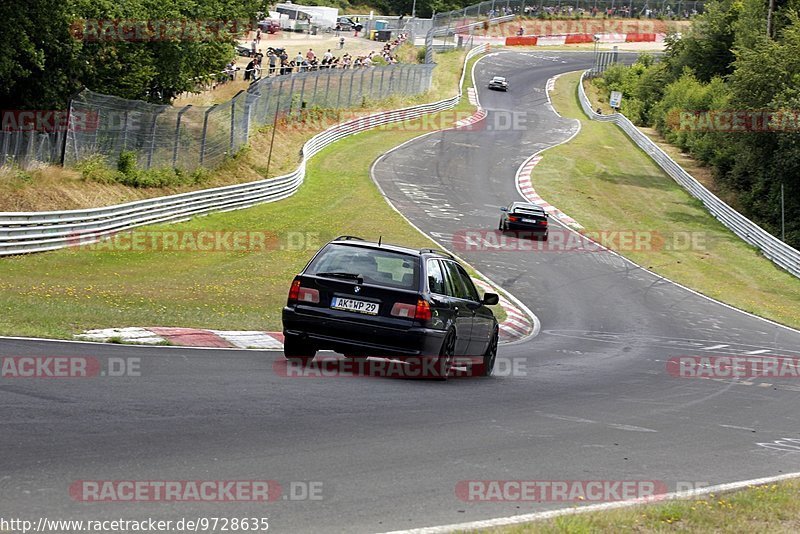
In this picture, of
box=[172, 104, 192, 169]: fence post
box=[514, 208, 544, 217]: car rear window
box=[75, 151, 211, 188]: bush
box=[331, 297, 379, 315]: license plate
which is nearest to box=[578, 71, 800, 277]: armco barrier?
box=[514, 208, 544, 217]: car rear window

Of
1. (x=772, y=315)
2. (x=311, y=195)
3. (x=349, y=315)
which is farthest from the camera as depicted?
(x=311, y=195)

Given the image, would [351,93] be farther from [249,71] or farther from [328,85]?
[249,71]

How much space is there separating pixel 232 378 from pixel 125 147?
2171 centimetres

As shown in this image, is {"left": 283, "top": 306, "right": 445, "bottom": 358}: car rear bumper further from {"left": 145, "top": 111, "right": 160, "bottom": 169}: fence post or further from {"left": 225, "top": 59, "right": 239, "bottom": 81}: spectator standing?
{"left": 225, "top": 59, "right": 239, "bottom": 81}: spectator standing

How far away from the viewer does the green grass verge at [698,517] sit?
6.63m

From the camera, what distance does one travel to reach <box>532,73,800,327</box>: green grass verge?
3291 centimetres

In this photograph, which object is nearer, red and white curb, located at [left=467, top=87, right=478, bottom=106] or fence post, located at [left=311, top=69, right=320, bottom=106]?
fence post, located at [left=311, top=69, right=320, bottom=106]

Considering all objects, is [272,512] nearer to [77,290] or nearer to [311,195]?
[77,290]

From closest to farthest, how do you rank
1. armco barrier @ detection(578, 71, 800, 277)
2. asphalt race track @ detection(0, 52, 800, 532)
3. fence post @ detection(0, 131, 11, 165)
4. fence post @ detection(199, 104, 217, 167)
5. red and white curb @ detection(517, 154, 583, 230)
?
1. asphalt race track @ detection(0, 52, 800, 532)
2. fence post @ detection(0, 131, 11, 165)
3. fence post @ detection(199, 104, 217, 167)
4. armco barrier @ detection(578, 71, 800, 277)
5. red and white curb @ detection(517, 154, 583, 230)

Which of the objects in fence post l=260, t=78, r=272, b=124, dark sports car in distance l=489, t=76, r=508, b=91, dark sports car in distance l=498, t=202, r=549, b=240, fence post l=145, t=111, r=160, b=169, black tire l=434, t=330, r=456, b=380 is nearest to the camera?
black tire l=434, t=330, r=456, b=380

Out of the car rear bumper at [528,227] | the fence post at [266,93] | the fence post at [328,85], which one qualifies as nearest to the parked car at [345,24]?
the fence post at [328,85]

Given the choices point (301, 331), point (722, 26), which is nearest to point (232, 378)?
point (301, 331)

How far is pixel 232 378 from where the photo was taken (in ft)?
34.2

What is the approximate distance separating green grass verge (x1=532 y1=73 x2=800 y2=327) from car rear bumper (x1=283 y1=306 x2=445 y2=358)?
19.1 metres
